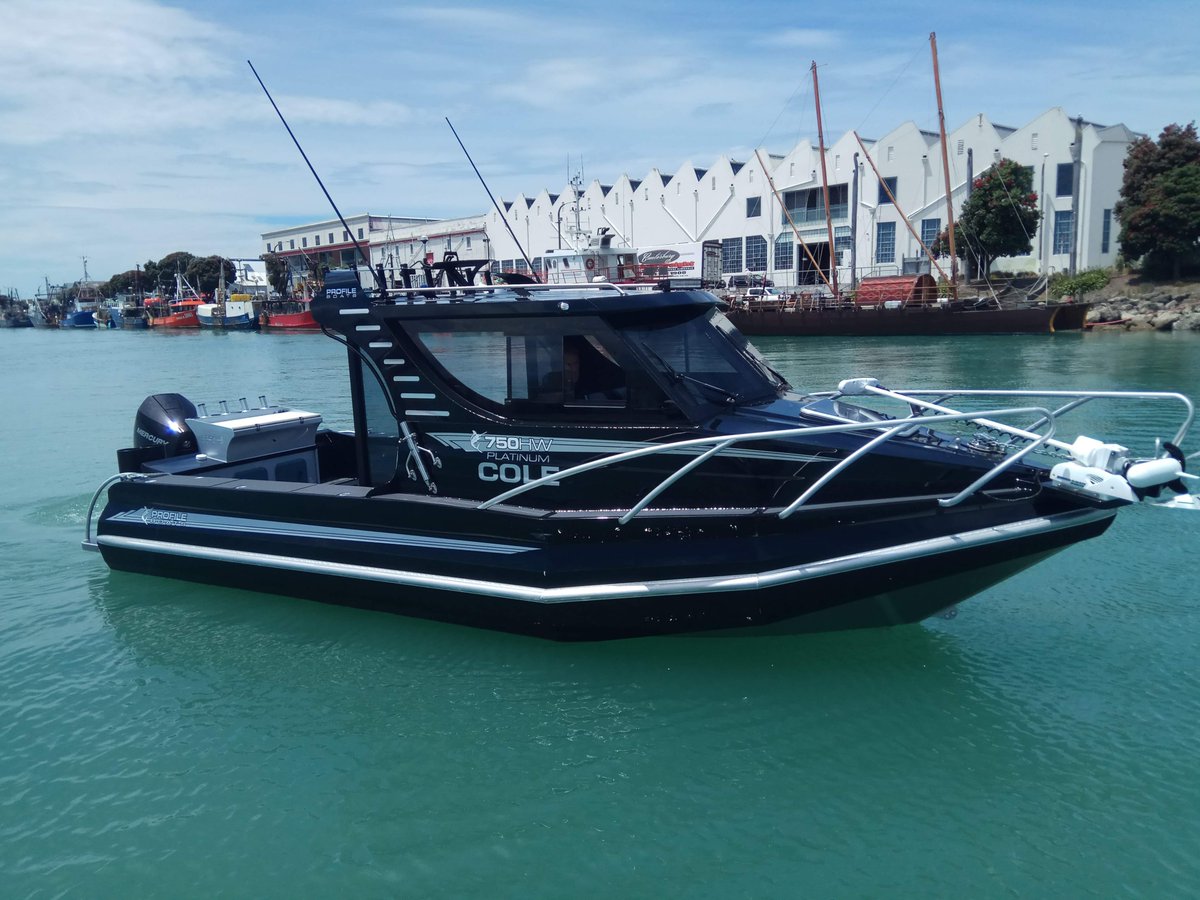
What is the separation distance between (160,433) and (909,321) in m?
34.1

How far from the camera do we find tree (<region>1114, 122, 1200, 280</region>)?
36031 millimetres

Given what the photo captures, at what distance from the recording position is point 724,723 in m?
4.90

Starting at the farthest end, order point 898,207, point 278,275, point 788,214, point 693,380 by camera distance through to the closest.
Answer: point 278,275
point 788,214
point 898,207
point 693,380

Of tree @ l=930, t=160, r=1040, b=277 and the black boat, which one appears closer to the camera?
the black boat

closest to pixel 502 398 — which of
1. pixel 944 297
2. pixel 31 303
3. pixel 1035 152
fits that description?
pixel 944 297

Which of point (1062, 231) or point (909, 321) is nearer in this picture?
point (909, 321)

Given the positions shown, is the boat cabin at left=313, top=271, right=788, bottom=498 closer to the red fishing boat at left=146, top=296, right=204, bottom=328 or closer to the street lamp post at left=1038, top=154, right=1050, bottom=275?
the street lamp post at left=1038, top=154, right=1050, bottom=275

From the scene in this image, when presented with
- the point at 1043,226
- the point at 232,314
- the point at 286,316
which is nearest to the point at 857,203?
the point at 1043,226

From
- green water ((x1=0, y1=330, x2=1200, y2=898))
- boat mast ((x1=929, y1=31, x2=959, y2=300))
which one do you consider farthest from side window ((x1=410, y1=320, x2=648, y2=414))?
boat mast ((x1=929, y1=31, x2=959, y2=300))

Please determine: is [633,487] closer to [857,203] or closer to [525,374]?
[525,374]

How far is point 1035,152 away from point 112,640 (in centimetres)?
4569

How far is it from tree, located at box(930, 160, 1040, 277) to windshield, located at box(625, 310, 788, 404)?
39.4 meters

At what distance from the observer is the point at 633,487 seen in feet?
17.3

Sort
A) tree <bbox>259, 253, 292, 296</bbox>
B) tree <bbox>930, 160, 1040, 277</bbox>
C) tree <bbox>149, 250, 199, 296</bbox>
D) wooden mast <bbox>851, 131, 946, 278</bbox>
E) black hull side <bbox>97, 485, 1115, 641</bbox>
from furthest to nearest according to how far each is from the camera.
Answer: tree <bbox>149, 250, 199, 296</bbox> → tree <bbox>259, 253, 292, 296</bbox> → wooden mast <bbox>851, 131, 946, 278</bbox> → tree <bbox>930, 160, 1040, 277</bbox> → black hull side <bbox>97, 485, 1115, 641</bbox>
